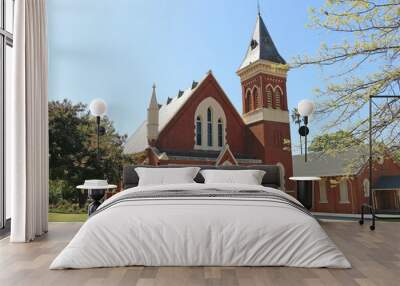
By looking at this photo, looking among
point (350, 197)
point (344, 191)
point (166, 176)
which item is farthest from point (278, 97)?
point (166, 176)

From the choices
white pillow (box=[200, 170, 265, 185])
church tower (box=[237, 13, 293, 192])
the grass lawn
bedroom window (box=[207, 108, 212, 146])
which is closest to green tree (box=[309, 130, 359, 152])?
church tower (box=[237, 13, 293, 192])

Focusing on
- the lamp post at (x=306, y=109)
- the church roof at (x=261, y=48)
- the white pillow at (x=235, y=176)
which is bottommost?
the white pillow at (x=235, y=176)

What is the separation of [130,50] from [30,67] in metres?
2.90

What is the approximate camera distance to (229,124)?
24.6 feet

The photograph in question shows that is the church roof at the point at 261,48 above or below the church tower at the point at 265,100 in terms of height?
above

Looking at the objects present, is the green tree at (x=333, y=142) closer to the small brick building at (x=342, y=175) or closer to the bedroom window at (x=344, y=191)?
the small brick building at (x=342, y=175)

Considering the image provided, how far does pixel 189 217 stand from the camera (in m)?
2.87

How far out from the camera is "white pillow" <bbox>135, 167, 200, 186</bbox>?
4734mm

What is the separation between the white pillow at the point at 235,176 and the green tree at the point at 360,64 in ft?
6.41

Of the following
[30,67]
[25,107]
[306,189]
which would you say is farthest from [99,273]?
[306,189]

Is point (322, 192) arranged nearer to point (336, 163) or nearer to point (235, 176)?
point (336, 163)

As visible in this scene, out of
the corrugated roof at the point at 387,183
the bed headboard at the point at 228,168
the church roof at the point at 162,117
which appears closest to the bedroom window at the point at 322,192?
the corrugated roof at the point at 387,183

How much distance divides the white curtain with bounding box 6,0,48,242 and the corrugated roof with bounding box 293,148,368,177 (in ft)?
12.8

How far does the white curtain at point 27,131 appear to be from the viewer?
4043 mm
